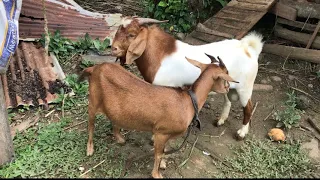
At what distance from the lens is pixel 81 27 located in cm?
700

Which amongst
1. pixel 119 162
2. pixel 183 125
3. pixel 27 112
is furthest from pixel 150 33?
pixel 27 112

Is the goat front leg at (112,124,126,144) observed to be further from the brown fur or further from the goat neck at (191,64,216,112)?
the goat neck at (191,64,216,112)

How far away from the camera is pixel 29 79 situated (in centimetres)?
556

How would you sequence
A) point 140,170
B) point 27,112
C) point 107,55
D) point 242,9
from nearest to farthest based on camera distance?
point 140,170 → point 27,112 → point 107,55 → point 242,9

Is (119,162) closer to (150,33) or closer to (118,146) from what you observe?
(118,146)

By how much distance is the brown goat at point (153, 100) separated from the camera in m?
3.87

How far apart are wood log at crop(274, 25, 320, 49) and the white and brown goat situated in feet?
7.70

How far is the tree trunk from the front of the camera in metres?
4.07

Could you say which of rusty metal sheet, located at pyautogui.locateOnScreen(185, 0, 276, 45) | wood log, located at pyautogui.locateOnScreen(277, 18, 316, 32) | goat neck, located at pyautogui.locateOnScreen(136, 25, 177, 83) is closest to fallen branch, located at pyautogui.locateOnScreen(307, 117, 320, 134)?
rusty metal sheet, located at pyautogui.locateOnScreen(185, 0, 276, 45)

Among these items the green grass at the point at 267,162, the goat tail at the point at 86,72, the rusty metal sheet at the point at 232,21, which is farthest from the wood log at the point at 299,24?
the goat tail at the point at 86,72

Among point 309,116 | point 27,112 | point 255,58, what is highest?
point 255,58

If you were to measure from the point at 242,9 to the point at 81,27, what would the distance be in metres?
3.16

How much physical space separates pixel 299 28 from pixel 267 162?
11.5ft

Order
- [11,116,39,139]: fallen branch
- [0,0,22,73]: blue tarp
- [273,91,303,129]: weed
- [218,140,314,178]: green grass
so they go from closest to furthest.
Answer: [218,140,314,178]: green grass → [0,0,22,73]: blue tarp → [11,116,39,139]: fallen branch → [273,91,303,129]: weed
